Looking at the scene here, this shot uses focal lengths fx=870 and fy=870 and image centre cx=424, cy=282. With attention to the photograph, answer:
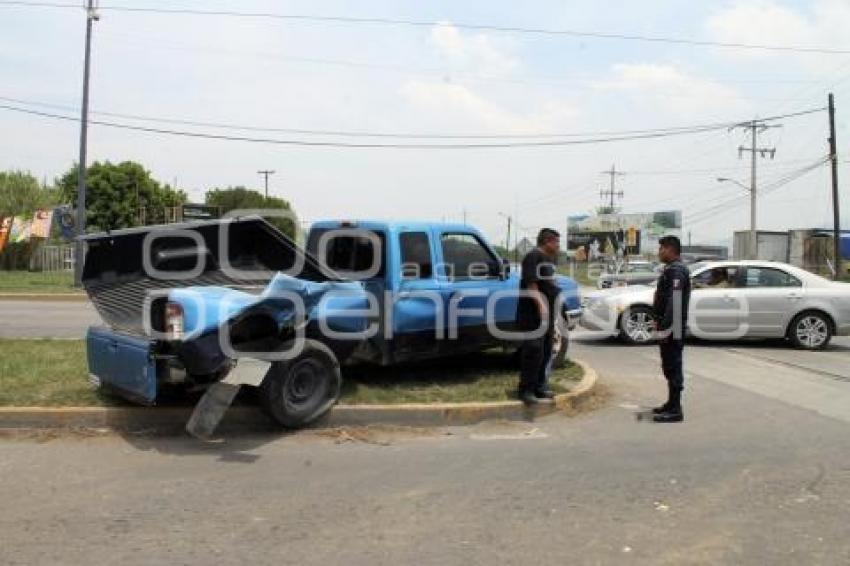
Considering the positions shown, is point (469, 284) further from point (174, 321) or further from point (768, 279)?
point (768, 279)

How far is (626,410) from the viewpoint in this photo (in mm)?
8875

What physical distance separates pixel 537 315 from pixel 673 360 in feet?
4.43

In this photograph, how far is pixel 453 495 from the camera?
5.84 meters

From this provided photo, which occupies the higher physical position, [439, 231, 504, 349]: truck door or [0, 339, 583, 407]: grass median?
[439, 231, 504, 349]: truck door

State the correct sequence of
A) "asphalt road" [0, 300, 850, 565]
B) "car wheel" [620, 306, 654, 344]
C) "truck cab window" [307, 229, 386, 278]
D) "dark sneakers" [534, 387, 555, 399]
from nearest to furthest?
"asphalt road" [0, 300, 850, 565]
"dark sneakers" [534, 387, 555, 399]
"truck cab window" [307, 229, 386, 278]
"car wheel" [620, 306, 654, 344]

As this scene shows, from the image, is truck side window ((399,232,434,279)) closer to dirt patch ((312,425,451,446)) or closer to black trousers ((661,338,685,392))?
dirt patch ((312,425,451,446))

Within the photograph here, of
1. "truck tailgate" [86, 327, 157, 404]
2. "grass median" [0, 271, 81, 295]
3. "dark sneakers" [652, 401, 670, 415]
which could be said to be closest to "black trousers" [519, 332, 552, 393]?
"dark sneakers" [652, 401, 670, 415]

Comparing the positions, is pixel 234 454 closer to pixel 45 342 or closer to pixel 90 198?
pixel 45 342

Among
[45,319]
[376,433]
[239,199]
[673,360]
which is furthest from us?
[239,199]

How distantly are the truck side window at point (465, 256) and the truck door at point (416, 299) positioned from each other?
25cm

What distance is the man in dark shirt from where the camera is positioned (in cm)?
848

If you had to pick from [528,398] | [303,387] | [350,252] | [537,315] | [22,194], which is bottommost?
[528,398]

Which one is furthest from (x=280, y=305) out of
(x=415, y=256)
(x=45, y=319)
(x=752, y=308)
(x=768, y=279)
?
(x=45, y=319)

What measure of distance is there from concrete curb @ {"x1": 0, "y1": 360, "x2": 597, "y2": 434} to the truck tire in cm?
16
